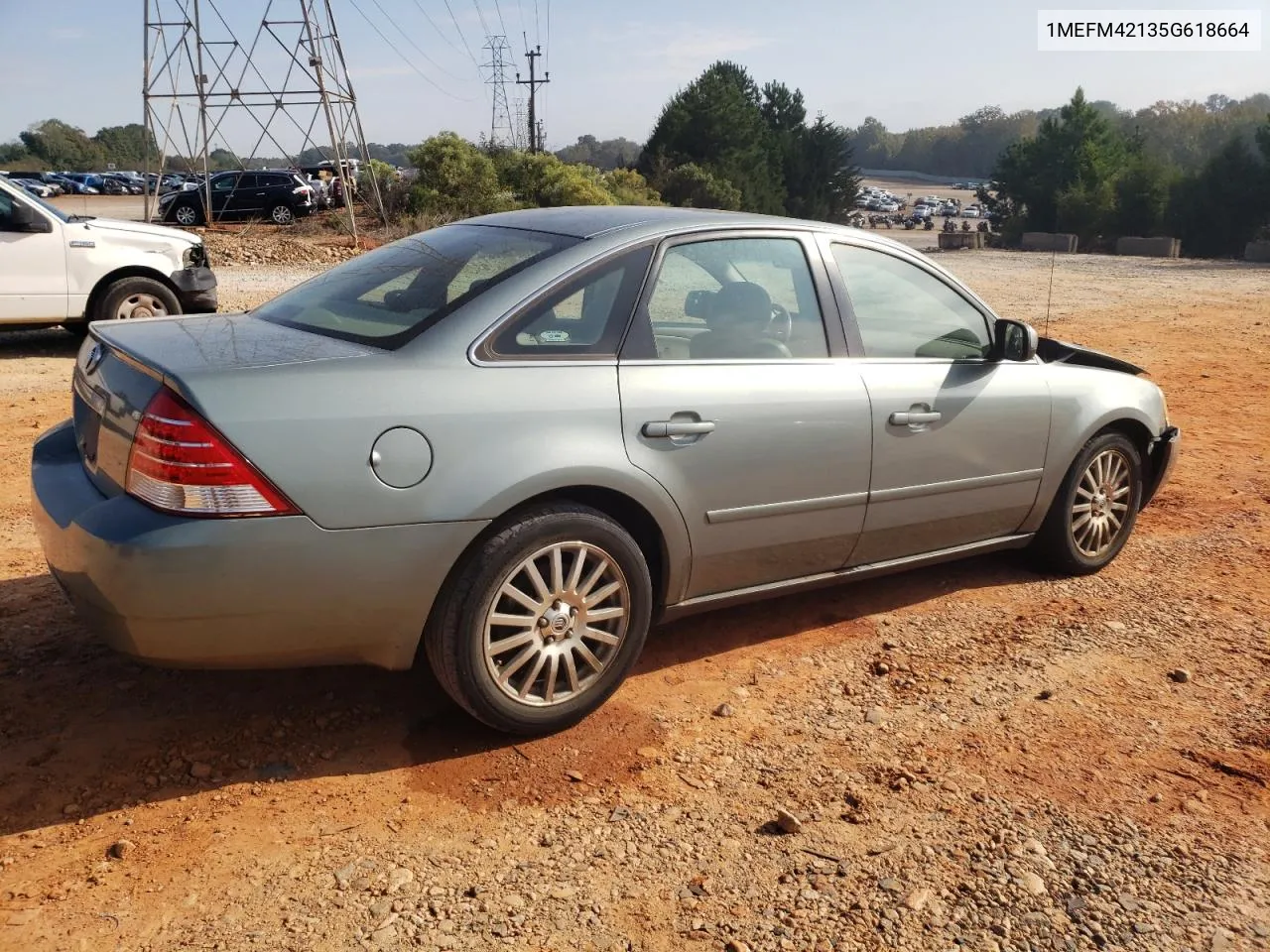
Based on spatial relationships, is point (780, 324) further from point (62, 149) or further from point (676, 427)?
point (62, 149)

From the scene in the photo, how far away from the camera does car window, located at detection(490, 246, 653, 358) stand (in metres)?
3.49

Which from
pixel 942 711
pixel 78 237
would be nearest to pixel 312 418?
pixel 942 711

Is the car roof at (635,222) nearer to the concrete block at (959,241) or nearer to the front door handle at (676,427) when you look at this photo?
the front door handle at (676,427)

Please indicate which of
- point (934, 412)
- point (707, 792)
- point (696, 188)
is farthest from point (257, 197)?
point (707, 792)

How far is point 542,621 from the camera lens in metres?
3.45

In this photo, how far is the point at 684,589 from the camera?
3.89 meters

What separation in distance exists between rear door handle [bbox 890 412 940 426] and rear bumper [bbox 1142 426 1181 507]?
66.2 inches

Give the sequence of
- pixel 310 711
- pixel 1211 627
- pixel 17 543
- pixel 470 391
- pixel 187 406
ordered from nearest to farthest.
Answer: pixel 187 406 → pixel 470 391 → pixel 310 711 → pixel 1211 627 → pixel 17 543

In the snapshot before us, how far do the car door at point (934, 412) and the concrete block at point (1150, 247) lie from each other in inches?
1536

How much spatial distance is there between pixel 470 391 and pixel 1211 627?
11.2ft

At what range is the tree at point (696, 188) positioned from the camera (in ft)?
175

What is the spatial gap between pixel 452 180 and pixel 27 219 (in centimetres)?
1898

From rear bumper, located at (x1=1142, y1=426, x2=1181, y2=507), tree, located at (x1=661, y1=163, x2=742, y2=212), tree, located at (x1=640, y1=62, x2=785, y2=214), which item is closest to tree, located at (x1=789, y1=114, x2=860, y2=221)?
tree, located at (x1=640, y1=62, x2=785, y2=214)

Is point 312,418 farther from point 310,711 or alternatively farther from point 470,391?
point 310,711
